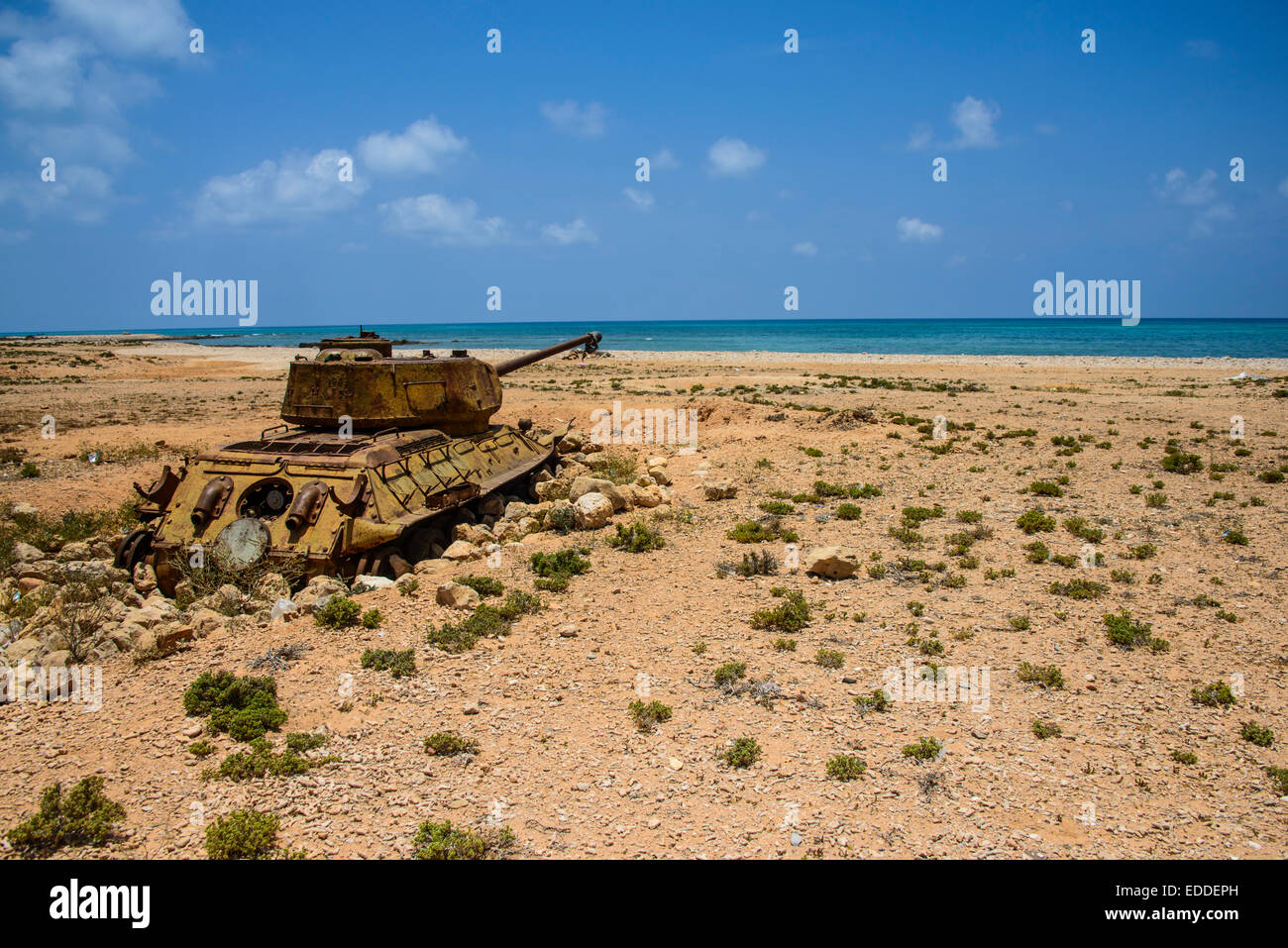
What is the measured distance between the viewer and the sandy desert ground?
19.0 ft

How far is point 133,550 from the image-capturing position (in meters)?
11.9

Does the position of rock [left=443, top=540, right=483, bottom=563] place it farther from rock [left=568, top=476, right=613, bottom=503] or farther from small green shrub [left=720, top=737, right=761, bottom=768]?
small green shrub [left=720, top=737, right=761, bottom=768]

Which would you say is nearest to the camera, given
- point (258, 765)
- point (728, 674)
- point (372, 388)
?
point (258, 765)

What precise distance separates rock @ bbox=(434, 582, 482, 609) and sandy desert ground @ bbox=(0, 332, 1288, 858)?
0.14m

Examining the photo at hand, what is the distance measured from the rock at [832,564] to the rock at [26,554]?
1232cm

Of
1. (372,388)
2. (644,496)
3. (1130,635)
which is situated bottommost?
(1130,635)

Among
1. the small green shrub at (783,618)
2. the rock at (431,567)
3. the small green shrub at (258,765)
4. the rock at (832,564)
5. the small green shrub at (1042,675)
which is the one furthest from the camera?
the rock at (431,567)

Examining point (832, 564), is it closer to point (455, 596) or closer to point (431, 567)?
point (455, 596)

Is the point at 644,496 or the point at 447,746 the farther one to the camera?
the point at 644,496

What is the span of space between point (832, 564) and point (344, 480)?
7.26m

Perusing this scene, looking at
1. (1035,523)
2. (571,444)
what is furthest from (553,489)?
(1035,523)

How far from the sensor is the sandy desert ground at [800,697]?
580 centimetres

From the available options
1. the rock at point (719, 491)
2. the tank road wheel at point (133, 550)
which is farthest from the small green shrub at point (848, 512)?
the tank road wheel at point (133, 550)

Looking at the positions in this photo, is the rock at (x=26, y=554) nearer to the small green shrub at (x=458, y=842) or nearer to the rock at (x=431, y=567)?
the rock at (x=431, y=567)
